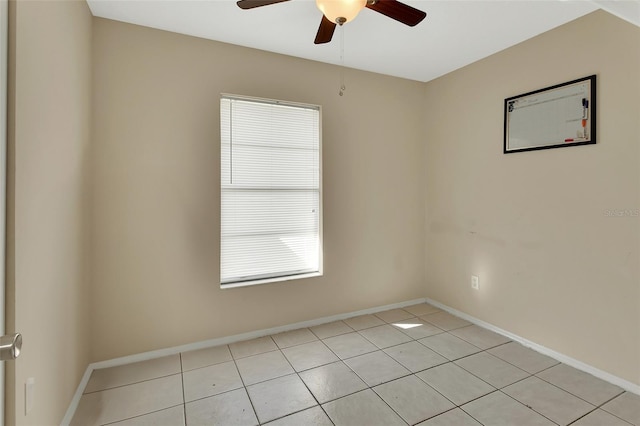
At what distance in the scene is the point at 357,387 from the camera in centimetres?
214

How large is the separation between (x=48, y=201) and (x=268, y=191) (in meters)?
1.63

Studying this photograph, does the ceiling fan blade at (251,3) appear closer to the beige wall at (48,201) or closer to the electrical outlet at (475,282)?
the beige wall at (48,201)

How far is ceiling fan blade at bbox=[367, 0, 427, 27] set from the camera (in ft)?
5.48

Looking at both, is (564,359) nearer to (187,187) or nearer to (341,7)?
(341,7)

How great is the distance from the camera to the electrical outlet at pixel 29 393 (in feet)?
4.15

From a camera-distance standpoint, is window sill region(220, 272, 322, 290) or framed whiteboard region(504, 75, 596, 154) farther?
window sill region(220, 272, 322, 290)

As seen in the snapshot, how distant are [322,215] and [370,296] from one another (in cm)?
107

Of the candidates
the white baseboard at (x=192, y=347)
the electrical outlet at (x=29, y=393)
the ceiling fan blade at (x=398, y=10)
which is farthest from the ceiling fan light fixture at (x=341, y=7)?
the white baseboard at (x=192, y=347)

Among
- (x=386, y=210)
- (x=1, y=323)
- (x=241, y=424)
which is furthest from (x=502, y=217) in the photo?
(x=1, y=323)

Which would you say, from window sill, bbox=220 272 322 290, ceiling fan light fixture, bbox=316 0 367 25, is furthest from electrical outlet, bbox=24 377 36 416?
ceiling fan light fixture, bbox=316 0 367 25

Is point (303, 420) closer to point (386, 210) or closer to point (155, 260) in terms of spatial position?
point (155, 260)

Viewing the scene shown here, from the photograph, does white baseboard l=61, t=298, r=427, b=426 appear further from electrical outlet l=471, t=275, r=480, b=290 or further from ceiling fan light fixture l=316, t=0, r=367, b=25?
ceiling fan light fixture l=316, t=0, r=367, b=25

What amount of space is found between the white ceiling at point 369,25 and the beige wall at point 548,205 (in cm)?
25

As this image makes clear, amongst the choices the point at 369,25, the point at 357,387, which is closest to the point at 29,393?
the point at 357,387
